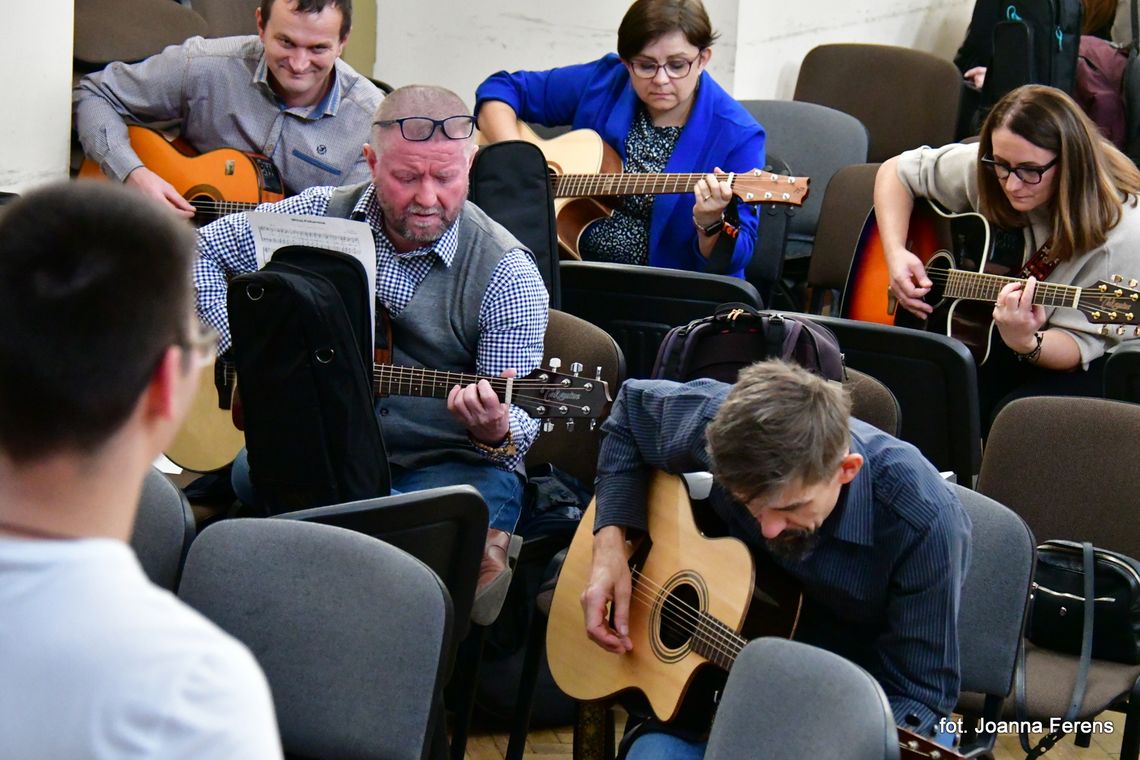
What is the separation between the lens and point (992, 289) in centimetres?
365

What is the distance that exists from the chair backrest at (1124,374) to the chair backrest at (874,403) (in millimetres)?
573

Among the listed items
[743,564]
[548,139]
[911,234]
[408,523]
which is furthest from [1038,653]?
[548,139]

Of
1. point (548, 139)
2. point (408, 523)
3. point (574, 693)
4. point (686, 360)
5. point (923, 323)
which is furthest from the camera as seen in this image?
point (548, 139)

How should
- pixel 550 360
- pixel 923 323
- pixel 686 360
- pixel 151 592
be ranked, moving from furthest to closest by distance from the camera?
pixel 923 323, pixel 550 360, pixel 686 360, pixel 151 592

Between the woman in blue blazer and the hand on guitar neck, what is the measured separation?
1149 millimetres

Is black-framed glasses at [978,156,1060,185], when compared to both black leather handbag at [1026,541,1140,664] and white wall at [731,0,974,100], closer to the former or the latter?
black leather handbag at [1026,541,1140,664]

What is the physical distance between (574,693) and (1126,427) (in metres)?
1.23

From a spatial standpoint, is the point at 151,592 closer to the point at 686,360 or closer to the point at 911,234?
the point at 686,360

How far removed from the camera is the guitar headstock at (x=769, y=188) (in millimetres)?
3887

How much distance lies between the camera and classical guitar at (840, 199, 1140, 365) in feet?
11.3

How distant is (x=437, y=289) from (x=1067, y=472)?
1356mm

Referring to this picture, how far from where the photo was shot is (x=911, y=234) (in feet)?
13.2

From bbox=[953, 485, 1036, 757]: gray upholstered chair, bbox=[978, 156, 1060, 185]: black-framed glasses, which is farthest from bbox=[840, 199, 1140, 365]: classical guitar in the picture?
bbox=[953, 485, 1036, 757]: gray upholstered chair

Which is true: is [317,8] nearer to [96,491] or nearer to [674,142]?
[674,142]
